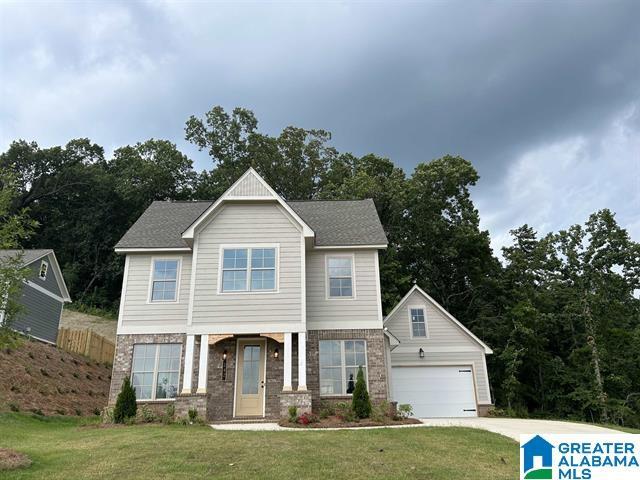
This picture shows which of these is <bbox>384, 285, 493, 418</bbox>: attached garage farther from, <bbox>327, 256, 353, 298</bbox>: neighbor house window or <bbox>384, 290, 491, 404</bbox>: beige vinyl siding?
<bbox>327, 256, 353, 298</bbox>: neighbor house window

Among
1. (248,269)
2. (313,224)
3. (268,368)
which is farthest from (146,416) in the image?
(313,224)

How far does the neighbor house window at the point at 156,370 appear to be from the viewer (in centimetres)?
1464

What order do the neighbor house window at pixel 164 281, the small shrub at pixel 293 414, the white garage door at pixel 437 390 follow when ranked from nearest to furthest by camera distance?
the small shrub at pixel 293 414, the neighbor house window at pixel 164 281, the white garage door at pixel 437 390

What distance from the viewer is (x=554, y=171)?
19391 millimetres

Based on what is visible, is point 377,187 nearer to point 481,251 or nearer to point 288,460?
point 481,251

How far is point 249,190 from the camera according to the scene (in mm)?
15734

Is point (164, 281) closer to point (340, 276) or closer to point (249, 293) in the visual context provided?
point (249, 293)

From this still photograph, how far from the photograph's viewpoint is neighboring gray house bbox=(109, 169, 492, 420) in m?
14.4

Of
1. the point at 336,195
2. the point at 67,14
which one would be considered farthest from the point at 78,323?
the point at 67,14

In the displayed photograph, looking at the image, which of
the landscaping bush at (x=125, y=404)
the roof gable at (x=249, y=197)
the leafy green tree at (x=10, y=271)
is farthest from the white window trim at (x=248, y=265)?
the leafy green tree at (x=10, y=271)

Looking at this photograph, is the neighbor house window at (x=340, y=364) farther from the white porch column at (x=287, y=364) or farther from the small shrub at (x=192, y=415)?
the small shrub at (x=192, y=415)

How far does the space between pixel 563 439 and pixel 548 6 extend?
1427cm

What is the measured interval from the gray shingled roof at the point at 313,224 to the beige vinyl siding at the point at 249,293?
1323mm

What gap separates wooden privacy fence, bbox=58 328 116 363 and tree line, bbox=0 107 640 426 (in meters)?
7.90
